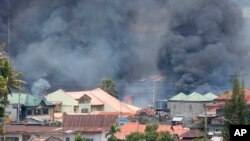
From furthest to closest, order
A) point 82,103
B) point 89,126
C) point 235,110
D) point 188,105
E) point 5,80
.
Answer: point 82,103, point 188,105, point 89,126, point 235,110, point 5,80

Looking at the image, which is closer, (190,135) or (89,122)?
(190,135)

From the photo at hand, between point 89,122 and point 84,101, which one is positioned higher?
point 84,101

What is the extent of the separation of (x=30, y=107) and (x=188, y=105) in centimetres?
1956

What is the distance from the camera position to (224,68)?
12412 cm

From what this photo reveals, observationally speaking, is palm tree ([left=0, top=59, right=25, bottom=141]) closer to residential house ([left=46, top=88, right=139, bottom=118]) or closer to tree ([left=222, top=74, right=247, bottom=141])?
tree ([left=222, top=74, right=247, bottom=141])

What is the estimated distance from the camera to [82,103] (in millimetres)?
80375

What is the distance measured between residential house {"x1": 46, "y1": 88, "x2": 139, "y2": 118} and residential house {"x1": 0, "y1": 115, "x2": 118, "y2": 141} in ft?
62.7

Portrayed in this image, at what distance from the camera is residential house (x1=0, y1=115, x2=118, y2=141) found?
4938 centimetres

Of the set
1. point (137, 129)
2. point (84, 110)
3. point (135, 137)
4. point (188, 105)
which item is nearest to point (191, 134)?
point (135, 137)

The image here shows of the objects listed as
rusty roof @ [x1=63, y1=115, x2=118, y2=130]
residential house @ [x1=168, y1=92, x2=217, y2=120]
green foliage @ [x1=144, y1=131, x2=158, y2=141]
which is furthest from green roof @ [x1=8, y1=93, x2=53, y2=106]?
green foliage @ [x1=144, y1=131, x2=158, y2=141]

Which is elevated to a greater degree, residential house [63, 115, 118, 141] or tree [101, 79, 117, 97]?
tree [101, 79, 117, 97]

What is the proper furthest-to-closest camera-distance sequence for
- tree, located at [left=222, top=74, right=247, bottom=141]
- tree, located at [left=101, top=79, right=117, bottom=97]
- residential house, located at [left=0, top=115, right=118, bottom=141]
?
tree, located at [left=101, top=79, right=117, bottom=97] < residential house, located at [left=0, top=115, right=118, bottom=141] < tree, located at [left=222, top=74, right=247, bottom=141]

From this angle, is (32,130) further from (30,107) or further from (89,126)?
(30,107)

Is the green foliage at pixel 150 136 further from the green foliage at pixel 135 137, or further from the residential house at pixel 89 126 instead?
the residential house at pixel 89 126
